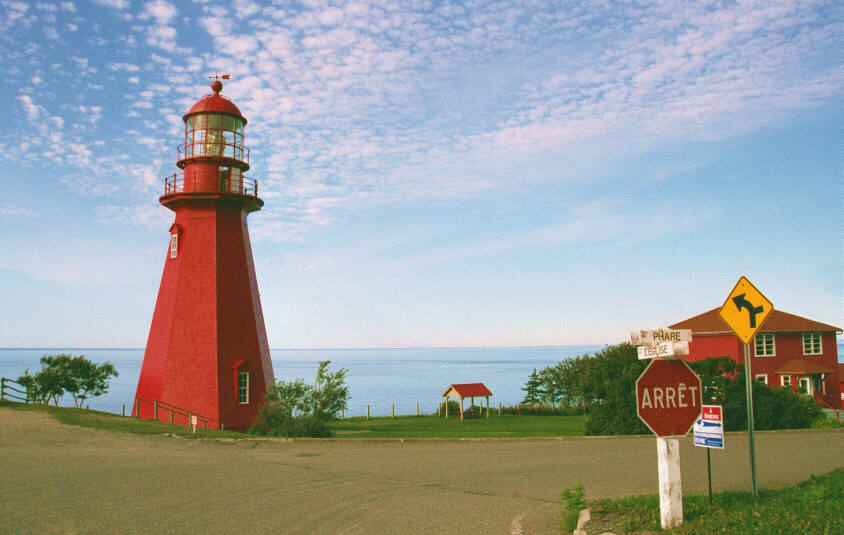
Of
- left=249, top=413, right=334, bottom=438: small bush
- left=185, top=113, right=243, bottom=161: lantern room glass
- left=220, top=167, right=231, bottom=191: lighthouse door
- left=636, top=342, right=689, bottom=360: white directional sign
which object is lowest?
left=249, top=413, right=334, bottom=438: small bush

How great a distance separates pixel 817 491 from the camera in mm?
7730

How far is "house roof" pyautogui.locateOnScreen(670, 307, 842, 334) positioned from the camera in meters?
37.0

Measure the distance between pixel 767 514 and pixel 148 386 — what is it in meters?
23.1

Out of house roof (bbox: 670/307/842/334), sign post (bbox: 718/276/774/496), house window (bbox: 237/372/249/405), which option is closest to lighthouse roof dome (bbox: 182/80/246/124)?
house window (bbox: 237/372/249/405)

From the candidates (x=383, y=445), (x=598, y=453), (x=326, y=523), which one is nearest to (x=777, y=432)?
(x=598, y=453)

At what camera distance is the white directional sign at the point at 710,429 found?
739 centimetres

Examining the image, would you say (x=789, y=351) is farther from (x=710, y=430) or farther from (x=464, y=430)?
(x=710, y=430)

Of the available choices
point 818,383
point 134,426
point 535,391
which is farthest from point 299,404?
point 818,383

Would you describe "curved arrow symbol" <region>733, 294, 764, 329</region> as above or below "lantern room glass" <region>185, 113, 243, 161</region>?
below

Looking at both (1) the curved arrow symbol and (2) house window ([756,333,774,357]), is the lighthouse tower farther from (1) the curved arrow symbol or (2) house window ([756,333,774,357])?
(2) house window ([756,333,774,357])

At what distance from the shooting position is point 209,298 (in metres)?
24.0

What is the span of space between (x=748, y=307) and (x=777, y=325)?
110 ft

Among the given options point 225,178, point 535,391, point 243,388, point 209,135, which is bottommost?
point 535,391

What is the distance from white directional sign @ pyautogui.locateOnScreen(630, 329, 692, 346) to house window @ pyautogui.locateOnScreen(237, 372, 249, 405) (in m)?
20.1
